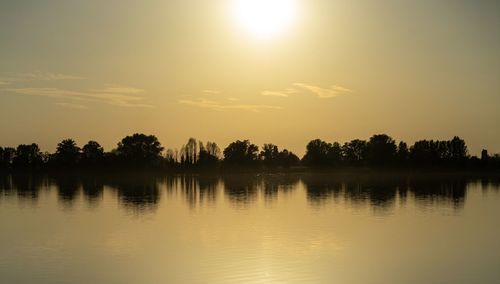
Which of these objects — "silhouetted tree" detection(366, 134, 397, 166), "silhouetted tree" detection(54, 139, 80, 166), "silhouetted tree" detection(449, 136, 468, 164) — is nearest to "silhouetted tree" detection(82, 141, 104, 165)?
"silhouetted tree" detection(54, 139, 80, 166)

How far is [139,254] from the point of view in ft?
98.2

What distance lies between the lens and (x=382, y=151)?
193875 mm

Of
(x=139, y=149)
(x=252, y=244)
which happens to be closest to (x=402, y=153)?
(x=139, y=149)

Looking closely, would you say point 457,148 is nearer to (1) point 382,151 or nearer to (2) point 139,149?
(1) point 382,151

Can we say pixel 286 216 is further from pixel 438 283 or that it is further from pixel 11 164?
pixel 11 164

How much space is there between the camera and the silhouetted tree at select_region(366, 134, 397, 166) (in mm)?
193125

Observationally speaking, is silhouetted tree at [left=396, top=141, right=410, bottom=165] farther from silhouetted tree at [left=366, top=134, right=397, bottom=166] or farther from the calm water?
the calm water

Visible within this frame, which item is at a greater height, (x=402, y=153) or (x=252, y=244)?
(x=402, y=153)

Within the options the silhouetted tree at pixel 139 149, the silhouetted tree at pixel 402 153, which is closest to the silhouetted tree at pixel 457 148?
the silhouetted tree at pixel 402 153

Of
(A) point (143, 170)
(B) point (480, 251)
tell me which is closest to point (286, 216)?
(B) point (480, 251)

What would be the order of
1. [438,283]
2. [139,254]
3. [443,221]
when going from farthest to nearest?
[443,221] < [139,254] < [438,283]

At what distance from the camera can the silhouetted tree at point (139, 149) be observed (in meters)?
190

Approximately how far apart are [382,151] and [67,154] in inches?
4094

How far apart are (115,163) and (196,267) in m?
165
